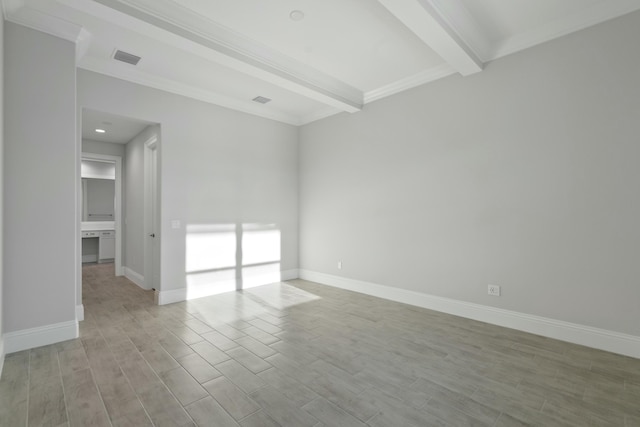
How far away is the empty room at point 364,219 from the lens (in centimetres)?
227

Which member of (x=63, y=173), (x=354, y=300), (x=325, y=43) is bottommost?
(x=354, y=300)

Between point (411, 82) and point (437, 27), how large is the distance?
1.51 m

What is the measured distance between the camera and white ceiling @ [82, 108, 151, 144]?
4234mm

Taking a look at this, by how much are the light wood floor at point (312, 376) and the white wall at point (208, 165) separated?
58.1 inches

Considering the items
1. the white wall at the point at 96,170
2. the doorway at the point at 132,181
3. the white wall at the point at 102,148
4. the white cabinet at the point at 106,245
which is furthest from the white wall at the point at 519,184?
→ the white wall at the point at 96,170

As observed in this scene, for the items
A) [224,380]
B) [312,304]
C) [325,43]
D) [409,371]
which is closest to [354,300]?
[312,304]

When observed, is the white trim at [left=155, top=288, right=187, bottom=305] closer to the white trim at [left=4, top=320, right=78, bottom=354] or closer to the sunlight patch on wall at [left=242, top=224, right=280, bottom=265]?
the sunlight patch on wall at [left=242, top=224, right=280, bottom=265]

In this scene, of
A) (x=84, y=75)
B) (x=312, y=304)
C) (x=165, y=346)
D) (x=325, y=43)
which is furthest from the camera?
(x=312, y=304)

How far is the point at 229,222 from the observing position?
5.12m

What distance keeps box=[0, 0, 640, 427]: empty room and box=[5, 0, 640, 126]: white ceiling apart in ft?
0.08

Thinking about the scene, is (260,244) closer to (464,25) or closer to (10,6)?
(10,6)

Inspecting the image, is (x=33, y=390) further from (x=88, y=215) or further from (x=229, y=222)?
(x=88, y=215)

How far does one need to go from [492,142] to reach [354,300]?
2736mm

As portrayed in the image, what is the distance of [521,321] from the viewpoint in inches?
133
